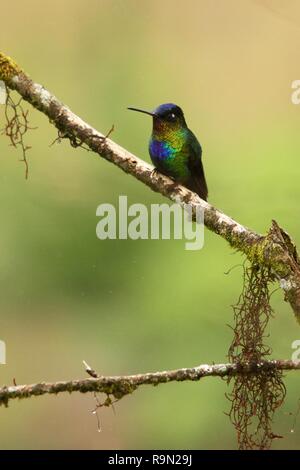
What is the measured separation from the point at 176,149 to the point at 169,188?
0.95 metres

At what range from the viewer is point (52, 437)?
1636 cm

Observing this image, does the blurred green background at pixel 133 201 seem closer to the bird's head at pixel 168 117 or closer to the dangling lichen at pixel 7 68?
the bird's head at pixel 168 117

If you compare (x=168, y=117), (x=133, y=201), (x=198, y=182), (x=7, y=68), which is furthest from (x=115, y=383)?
(x=133, y=201)

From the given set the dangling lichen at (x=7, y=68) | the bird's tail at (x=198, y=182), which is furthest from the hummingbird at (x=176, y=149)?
the dangling lichen at (x=7, y=68)

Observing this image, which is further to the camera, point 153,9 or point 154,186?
point 153,9

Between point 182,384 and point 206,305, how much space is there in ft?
4.74

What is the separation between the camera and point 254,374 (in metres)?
4.59

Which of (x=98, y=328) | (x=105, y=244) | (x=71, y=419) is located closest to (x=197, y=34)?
(x=105, y=244)

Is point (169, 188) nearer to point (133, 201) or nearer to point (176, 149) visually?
point (176, 149)

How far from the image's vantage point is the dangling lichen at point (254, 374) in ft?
15.1

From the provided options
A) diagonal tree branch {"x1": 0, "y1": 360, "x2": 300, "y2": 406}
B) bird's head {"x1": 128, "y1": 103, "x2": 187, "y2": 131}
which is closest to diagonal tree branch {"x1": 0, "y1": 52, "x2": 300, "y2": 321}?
diagonal tree branch {"x1": 0, "y1": 360, "x2": 300, "y2": 406}

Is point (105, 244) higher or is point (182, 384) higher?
point (105, 244)

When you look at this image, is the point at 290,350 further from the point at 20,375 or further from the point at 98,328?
the point at 98,328

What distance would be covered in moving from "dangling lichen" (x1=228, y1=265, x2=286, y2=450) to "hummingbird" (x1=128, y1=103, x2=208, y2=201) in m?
1.34
